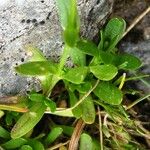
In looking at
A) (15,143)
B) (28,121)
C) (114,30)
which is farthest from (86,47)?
(15,143)

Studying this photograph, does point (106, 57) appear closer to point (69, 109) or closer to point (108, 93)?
point (108, 93)

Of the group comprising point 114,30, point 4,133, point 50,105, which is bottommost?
point 4,133

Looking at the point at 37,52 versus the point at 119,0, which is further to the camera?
the point at 119,0

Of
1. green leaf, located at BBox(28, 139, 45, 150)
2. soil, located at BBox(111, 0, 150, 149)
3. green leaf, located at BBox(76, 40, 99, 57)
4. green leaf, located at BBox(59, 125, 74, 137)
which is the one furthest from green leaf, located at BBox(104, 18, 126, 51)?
green leaf, located at BBox(28, 139, 45, 150)

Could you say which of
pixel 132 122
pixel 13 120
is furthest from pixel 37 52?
pixel 132 122

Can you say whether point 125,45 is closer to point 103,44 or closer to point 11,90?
point 103,44

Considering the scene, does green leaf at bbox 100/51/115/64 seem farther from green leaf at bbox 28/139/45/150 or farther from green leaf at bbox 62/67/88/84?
green leaf at bbox 28/139/45/150

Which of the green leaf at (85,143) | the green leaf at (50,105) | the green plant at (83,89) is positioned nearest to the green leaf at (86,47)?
the green plant at (83,89)
